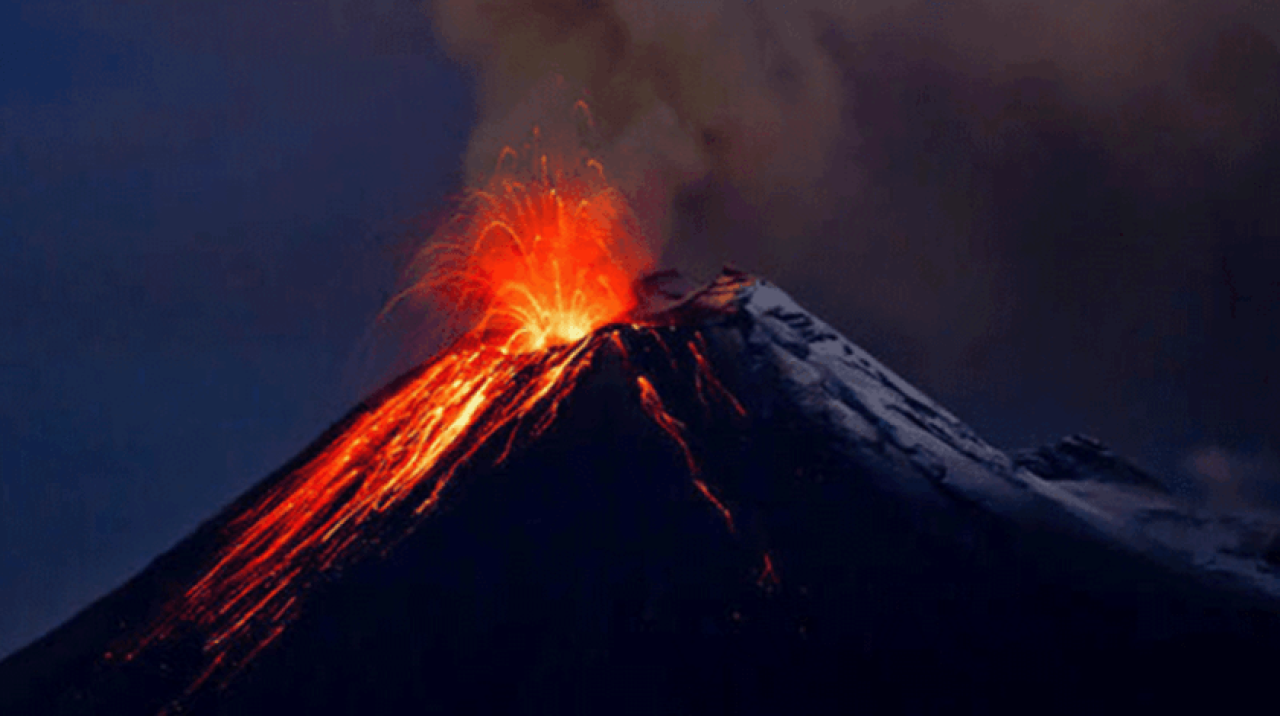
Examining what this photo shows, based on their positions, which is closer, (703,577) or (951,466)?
(703,577)

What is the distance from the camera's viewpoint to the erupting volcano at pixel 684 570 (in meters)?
31.2

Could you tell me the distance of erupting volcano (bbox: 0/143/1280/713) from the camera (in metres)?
31.2

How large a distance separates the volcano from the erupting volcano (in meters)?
0.05

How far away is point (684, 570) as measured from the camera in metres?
32.7

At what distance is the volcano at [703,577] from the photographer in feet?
102

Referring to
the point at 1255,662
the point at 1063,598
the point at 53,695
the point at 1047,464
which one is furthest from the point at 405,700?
the point at 1047,464

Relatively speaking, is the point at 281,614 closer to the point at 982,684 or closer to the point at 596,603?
the point at 596,603

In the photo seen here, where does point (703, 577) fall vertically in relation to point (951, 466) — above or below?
above

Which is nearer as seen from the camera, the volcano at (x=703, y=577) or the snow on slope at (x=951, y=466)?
the volcano at (x=703, y=577)

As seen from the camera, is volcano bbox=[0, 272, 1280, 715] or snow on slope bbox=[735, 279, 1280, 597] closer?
volcano bbox=[0, 272, 1280, 715]

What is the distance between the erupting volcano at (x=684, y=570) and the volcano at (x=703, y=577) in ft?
0.17

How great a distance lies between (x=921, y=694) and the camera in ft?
100

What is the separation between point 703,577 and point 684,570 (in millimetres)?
379

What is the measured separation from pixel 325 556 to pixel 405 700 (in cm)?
478
